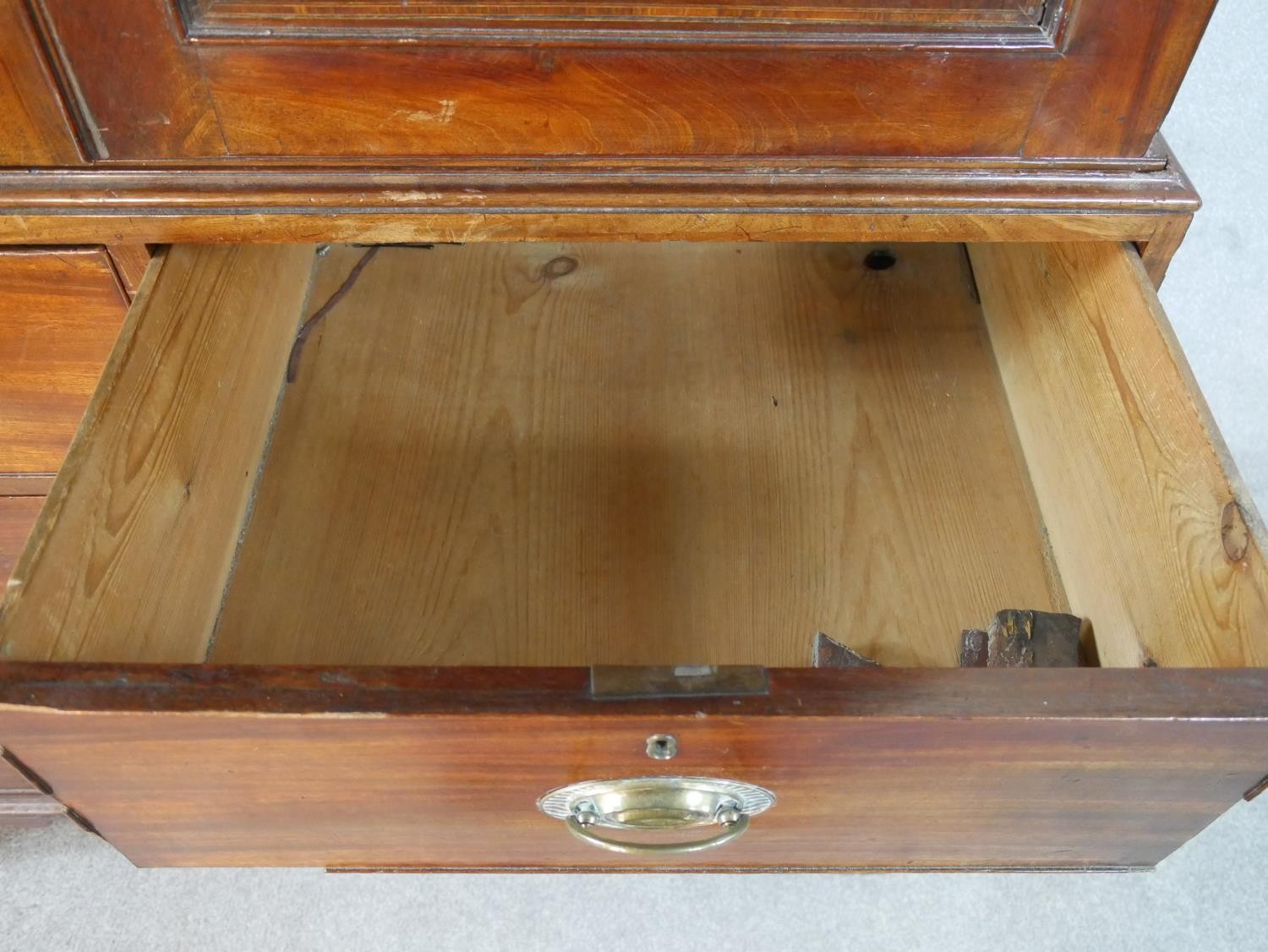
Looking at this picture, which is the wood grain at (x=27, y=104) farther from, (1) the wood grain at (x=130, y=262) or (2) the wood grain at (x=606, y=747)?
(2) the wood grain at (x=606, y=747)

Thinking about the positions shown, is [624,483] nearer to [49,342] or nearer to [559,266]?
[559,266]

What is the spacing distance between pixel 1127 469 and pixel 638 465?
329mm

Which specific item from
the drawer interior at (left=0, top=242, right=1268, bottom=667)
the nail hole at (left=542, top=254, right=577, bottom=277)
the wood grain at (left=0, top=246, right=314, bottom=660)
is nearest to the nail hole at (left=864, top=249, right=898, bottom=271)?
the drawer interior at (left=0, top=242, right=1268, bottom=667)

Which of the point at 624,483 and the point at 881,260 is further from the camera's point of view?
the point at 881,260

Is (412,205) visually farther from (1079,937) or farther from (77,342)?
(1079,937)

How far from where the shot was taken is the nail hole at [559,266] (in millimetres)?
987

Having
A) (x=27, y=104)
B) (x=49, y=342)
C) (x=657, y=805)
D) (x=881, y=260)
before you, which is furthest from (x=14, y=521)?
(x=881, y=260)

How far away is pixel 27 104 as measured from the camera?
0.59 meters

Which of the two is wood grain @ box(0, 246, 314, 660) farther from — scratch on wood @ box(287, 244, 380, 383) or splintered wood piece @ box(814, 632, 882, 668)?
splintered wood piece @ box(814, 632, 882, 668)

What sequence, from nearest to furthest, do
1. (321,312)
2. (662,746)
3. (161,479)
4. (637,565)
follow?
(662,746)
(161,479)
(637,565)
(321,312)

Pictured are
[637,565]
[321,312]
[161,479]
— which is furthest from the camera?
[321,312]

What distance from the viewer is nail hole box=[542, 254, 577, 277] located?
3.24 ft

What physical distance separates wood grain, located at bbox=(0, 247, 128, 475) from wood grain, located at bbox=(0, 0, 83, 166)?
0.07m

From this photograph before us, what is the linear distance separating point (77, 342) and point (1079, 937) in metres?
0.84
